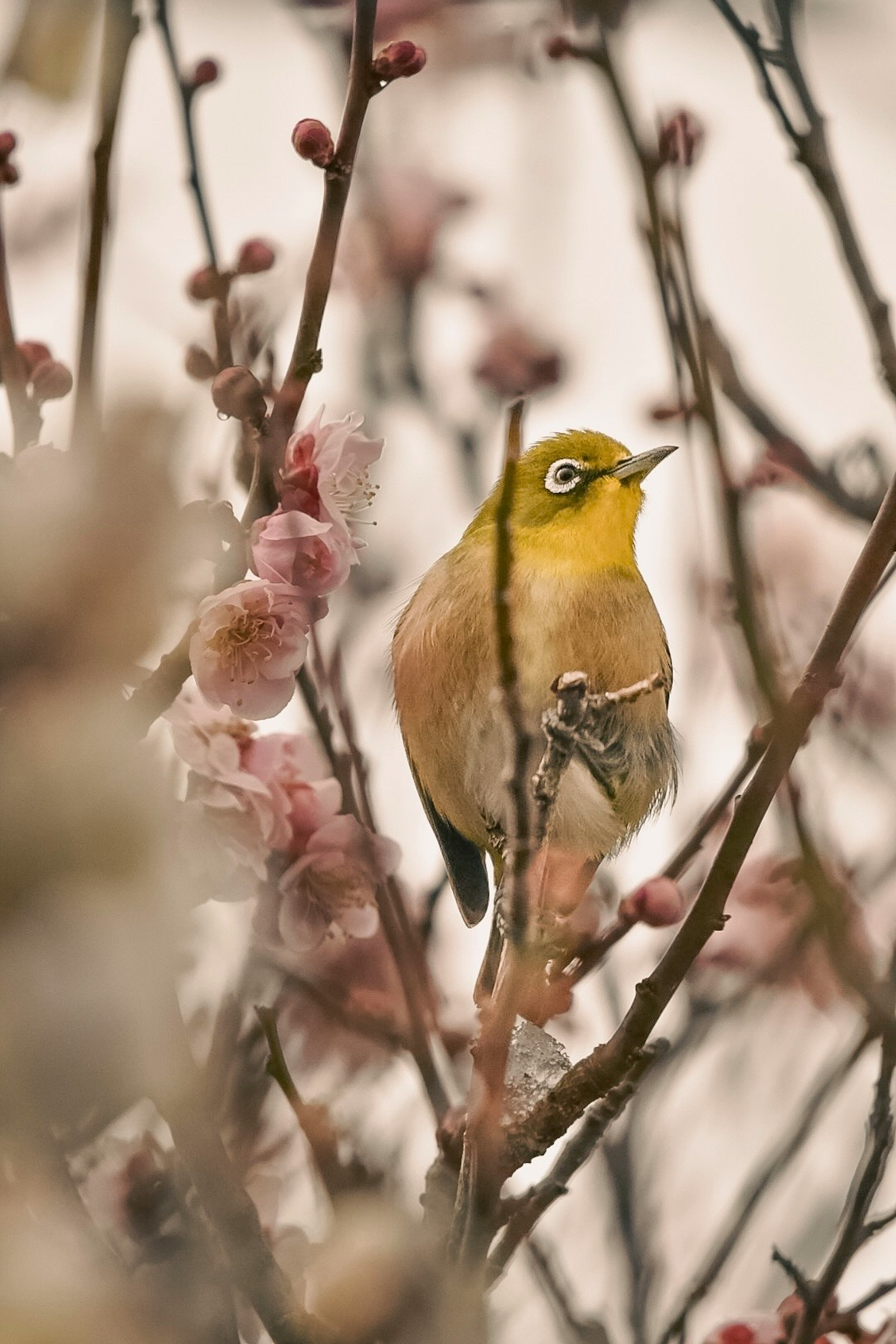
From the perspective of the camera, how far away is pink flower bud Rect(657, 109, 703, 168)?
2504mm

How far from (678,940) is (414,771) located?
4.66 feet

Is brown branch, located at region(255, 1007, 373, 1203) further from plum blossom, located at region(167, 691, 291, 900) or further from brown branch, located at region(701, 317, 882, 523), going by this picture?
brown branch, located at region(701, 317, 882, 523)

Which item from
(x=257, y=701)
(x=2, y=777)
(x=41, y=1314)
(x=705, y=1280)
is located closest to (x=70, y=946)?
(x=2, y=777)

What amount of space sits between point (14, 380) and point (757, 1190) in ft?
6.09

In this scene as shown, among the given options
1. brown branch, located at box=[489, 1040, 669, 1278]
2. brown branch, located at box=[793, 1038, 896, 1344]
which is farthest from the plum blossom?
brown branch, located at box=[793, 1038, 896, 1344]

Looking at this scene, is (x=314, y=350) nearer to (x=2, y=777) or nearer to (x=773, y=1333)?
(x=2, y=777)

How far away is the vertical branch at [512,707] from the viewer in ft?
3.59

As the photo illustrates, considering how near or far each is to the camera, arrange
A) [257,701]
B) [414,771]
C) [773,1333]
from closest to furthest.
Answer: [257,701], [773,1333], [414,771]

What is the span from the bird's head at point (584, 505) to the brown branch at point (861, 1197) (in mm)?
1242

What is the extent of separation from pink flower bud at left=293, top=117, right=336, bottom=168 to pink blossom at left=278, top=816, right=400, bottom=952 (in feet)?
3.21

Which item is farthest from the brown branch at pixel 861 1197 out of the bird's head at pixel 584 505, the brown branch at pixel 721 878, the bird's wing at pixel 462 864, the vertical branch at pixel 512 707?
the bird's head at pixel 584 505

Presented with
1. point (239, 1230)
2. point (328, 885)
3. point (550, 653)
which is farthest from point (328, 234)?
point (550, 653)

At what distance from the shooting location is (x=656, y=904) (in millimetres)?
1922

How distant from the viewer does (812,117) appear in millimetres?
2205
